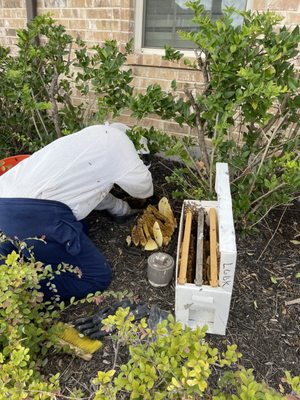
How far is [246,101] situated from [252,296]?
4.12 feet

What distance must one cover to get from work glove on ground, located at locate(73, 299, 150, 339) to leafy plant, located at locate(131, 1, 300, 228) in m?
0.94

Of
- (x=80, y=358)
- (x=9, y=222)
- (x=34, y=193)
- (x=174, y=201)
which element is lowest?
(x=80, y=358)

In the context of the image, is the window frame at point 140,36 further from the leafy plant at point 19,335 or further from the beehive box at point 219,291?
the leafy plant at point 19,335

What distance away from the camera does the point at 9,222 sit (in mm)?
1964

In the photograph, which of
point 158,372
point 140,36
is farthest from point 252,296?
point 140,36

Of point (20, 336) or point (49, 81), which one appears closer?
point (20, 336)

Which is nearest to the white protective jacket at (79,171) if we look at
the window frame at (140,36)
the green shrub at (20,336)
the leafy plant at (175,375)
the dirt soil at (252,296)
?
the dirt soil at (252,296)

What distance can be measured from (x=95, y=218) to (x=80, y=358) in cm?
134

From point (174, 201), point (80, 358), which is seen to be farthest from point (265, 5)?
point (80, 358)

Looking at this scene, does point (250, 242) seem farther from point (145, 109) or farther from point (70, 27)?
point (70, 27)

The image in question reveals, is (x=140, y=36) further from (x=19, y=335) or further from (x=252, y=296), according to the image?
(x=19, y=335)

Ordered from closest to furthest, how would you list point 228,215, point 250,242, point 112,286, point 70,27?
1. point 228,215
2. point 112,286
3. point 250,242
4. point 70,27

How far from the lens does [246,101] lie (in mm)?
2035

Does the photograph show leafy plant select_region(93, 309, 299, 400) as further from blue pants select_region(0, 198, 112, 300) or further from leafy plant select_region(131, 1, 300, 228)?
leafy plant select_region(131, 1, 300, 228)
